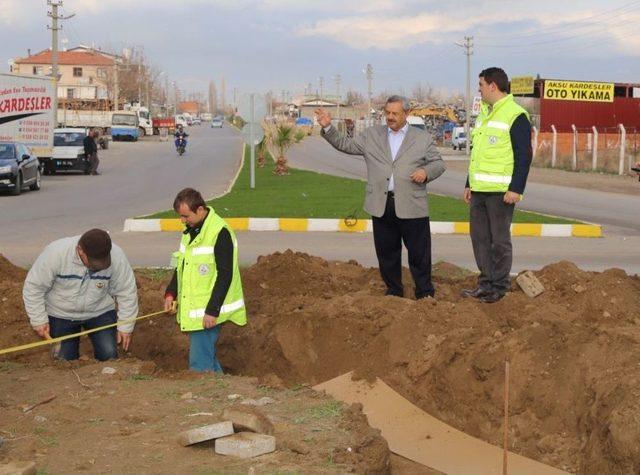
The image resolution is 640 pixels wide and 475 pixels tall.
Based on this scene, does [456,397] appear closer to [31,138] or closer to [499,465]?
[499,465]

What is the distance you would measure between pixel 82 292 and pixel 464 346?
8.84 ft

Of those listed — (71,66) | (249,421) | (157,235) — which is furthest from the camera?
(71,66)

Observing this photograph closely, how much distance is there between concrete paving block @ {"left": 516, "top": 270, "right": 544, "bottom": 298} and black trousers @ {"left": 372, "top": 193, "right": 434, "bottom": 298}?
0.80 meters

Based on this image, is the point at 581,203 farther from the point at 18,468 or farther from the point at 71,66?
the point at 71,66

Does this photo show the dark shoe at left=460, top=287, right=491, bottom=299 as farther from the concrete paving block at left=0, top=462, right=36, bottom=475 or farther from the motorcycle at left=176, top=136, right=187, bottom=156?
the motorcycle at left=176, top=136, right=187, bottom=156

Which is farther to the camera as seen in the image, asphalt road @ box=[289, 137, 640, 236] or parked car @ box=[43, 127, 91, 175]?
parked car @ box=[43, 127, 91, 175]


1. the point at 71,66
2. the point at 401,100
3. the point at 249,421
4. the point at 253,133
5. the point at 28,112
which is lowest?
the point at 249,421

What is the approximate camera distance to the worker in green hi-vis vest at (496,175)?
8500mm

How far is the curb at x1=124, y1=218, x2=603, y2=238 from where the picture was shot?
57.8ft

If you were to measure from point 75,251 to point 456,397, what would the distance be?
2.74 meters

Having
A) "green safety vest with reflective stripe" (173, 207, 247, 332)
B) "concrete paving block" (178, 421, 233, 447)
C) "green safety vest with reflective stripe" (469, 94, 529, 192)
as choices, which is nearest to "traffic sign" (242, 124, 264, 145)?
"green safety vest with reflective stripe" (469, 94, 529, 192)

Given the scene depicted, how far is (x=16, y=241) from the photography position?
16.8m

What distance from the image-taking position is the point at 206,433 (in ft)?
16.6

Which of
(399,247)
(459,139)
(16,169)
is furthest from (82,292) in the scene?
(459,139)
